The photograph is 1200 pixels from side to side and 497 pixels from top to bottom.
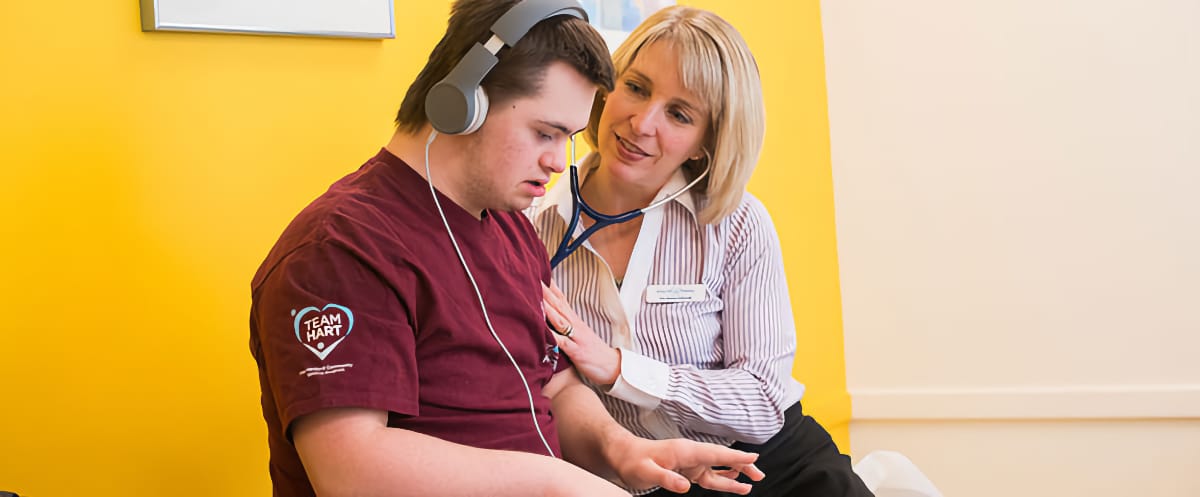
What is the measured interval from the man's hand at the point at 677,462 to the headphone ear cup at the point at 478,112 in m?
0.51

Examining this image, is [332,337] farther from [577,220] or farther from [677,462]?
[577,220]

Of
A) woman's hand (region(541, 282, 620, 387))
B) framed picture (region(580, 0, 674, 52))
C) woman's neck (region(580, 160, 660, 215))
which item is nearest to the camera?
woman's hand (region(541, 282, 620, 387))

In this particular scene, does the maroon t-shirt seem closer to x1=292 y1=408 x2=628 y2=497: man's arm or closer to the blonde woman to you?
x1=292 y1=408 x2=628 y2=497: man's arm

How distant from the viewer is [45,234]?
4.75 ft

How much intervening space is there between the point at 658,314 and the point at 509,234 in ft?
1.40

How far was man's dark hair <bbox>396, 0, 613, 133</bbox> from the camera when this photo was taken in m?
1.30

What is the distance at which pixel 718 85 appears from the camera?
1.86 m

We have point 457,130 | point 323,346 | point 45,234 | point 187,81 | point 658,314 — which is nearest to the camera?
point 323,346

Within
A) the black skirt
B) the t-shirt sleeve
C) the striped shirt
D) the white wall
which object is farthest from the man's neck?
the white wall

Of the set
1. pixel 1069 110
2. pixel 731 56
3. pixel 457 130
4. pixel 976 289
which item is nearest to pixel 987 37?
pixel 1069 110

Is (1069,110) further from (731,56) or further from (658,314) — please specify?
(658,314)

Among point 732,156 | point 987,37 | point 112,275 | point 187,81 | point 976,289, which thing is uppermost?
point 987,37

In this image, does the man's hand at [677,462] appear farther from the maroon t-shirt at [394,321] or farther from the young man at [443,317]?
the maroon t-shirt at [394,321]

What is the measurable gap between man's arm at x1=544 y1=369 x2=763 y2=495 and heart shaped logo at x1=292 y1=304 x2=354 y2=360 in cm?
51
